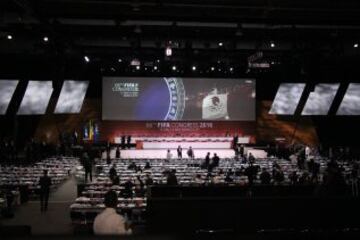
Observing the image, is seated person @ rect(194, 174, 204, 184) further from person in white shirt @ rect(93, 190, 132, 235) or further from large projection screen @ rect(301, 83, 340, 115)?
large projection screen @ rect(301, 83, 340, 115)

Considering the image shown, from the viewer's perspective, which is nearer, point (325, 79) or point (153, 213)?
point (153, 213)

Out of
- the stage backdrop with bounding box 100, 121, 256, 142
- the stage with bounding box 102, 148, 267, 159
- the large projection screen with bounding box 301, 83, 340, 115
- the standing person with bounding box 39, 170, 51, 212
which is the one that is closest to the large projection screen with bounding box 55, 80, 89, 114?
the stage backdrop with bounding box 100, 121, 256, 142

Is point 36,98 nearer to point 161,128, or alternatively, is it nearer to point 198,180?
point 161,128

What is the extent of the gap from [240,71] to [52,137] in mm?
14208

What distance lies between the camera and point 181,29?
18.9 meters

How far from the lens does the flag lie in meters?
34.4

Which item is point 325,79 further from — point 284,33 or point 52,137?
point 52,137

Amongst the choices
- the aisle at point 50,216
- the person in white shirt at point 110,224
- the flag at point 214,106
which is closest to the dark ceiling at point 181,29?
the flag at point 214,106

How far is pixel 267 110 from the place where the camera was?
35.4 m

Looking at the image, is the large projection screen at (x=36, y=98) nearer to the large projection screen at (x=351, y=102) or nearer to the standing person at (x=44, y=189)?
the standing person at (x=44, y=189)

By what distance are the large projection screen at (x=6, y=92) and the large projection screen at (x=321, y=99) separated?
2056 cm

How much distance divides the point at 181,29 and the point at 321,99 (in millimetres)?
19030

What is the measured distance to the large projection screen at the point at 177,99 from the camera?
111ft

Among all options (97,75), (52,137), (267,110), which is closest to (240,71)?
(267,110)
